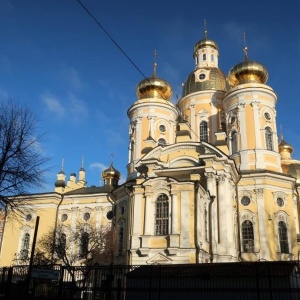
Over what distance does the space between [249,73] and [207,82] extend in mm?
6178

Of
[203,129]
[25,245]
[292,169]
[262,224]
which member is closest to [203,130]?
[203,129]

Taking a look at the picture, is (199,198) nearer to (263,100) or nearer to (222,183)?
(222,183)

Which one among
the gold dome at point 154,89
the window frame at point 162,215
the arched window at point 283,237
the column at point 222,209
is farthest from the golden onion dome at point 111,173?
the arched window at point 283,237

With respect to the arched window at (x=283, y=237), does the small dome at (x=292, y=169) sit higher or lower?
higher

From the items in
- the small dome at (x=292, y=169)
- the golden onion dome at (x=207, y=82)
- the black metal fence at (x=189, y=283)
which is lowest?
the black metal fence at (x=189, y=283)

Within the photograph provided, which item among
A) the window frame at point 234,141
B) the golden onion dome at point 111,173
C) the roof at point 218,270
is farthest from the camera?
the golden onion dome at point 111,173

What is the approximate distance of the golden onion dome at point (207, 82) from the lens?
1593 inches

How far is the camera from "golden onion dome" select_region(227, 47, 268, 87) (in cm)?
3534

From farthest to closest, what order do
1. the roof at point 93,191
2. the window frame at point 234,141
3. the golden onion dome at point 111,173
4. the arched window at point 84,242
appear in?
the golden onion dome at point 111,173
the roof at point 93,191
the window frame at point 234,141
the arched window at point 84,242

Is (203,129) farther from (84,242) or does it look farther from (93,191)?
(84,242)

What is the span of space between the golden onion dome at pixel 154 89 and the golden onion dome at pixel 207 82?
10.5 ft

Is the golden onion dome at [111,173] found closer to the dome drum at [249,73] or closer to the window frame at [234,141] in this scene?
the window frame at [234,141]

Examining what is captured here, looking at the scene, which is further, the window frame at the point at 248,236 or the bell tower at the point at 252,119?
the bell tower at the point at 252,119

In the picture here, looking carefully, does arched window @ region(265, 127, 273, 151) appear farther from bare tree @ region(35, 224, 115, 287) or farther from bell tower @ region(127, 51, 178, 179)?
bare tree @ region(35, 224, 115, 287)
